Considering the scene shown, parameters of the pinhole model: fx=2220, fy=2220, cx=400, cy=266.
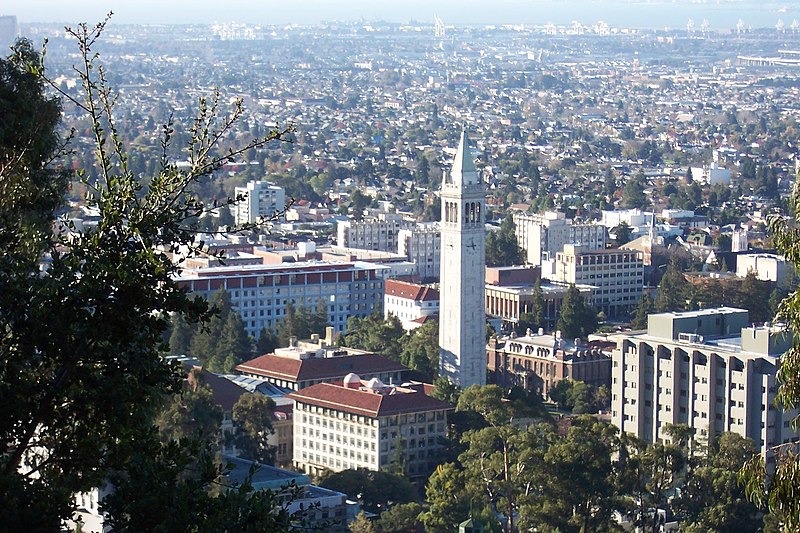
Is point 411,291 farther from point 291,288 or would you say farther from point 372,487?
point 372,487

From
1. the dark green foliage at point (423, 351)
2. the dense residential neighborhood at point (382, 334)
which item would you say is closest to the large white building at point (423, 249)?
the dense residential neighborhood at point (382, 334)

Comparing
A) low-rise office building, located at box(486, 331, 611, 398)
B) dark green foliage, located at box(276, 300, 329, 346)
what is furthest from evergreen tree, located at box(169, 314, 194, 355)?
low-rise office building, located at box(486, 331, 611, 398)

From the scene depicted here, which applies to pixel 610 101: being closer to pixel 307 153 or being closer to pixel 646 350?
pixel 307 153

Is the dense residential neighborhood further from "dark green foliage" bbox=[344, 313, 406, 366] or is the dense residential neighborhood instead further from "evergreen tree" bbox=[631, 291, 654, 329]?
"evergreen tree" bbox=[631, 291, 654, 329]

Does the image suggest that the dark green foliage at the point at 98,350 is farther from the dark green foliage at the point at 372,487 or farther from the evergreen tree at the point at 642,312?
the evergreen tree at the point at 642,312

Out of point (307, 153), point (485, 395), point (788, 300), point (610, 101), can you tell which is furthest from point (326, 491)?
point (610, 101)

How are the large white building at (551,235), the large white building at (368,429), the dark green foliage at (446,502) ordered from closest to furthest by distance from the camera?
the dark green foliage at (446,502)
the large white building at (368,429)
the large white building at (551,235)
